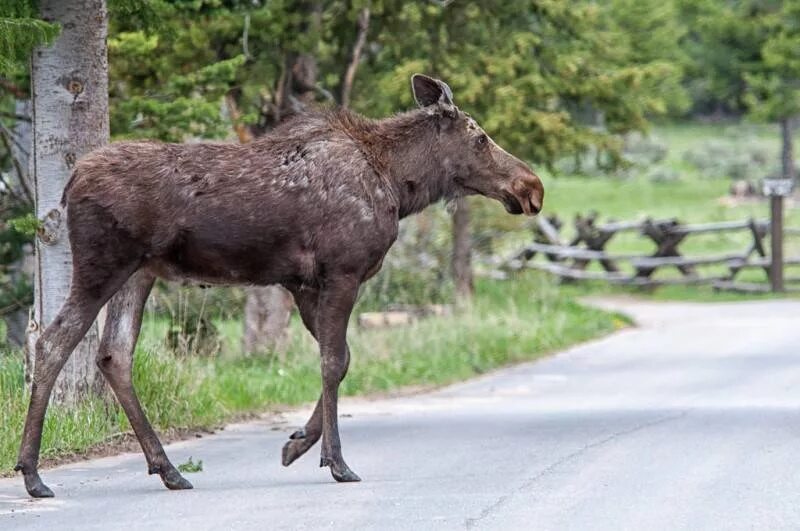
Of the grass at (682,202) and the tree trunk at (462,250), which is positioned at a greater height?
the tree trunk at (462,250)

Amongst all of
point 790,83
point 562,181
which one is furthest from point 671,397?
point 562,181

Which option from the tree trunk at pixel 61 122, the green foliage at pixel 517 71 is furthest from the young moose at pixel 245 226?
the green foliage at pixel 517 71

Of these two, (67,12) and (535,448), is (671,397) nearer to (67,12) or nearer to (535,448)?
(535,448)

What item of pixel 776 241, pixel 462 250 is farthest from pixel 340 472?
pixel 776 241

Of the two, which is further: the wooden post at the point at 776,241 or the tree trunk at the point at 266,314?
the wooden post at the point at 776,241

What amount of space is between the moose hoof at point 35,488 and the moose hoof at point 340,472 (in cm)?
166

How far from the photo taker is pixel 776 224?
33.1 meters

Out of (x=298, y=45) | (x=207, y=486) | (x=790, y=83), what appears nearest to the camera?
(x=207, y=486)

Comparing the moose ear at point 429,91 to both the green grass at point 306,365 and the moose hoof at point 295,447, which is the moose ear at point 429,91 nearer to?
the moose hoof at point 295,447

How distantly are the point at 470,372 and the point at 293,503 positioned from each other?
1024cm

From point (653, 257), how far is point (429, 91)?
25187 millimetres

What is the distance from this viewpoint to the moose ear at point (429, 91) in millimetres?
10469

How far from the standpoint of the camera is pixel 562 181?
64062 millimetres

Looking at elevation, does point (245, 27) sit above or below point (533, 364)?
above
